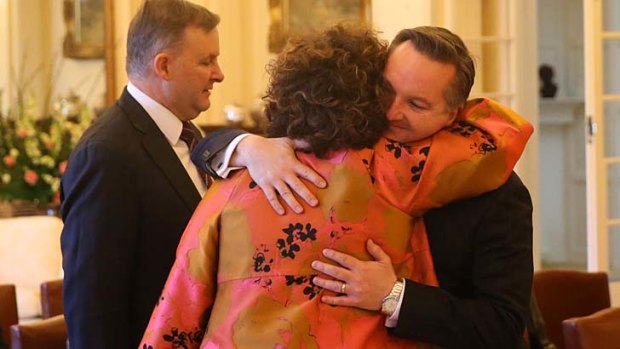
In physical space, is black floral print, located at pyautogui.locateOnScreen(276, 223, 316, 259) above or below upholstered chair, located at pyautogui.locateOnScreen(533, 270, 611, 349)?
above

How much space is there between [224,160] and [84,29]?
588 cm

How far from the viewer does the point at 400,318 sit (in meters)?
1.61

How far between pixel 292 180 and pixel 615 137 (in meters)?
4.39

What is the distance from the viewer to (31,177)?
649cm

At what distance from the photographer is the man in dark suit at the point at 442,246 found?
1.61m

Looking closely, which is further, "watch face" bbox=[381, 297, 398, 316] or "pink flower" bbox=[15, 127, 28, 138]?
"pink flower" bbox=[15, 127, 28, 138]

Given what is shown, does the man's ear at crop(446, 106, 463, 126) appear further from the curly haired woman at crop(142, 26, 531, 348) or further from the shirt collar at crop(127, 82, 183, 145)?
the shirt collar at crop(127, 82, 183, 145)

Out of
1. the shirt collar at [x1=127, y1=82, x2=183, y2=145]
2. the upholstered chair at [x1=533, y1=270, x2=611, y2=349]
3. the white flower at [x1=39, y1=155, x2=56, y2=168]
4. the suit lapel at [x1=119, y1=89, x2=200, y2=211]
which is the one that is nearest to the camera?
the suit lapel at [x1=119, y1=89, x2=200, y2=211]

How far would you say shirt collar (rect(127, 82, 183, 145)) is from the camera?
231 cm

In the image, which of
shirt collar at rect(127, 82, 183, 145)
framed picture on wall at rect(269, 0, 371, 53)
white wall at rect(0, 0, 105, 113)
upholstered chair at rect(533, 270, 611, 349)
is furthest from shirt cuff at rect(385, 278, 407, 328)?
white wall at rect(0, 0, 105, 113)

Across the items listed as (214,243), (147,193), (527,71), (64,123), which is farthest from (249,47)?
(214,243)

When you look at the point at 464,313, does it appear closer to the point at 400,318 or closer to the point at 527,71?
the point at 400,318

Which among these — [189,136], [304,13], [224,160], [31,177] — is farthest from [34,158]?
[224,160]

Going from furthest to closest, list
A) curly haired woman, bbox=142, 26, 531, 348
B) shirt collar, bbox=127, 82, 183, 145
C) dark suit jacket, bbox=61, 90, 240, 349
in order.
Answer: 1. shirt collar, bbox=127, 82, 183, 145
2. dark suit jacket, bbox=61, 90, 240, 349
3. curly haired woman, bbox=142, 26, 531, 348
